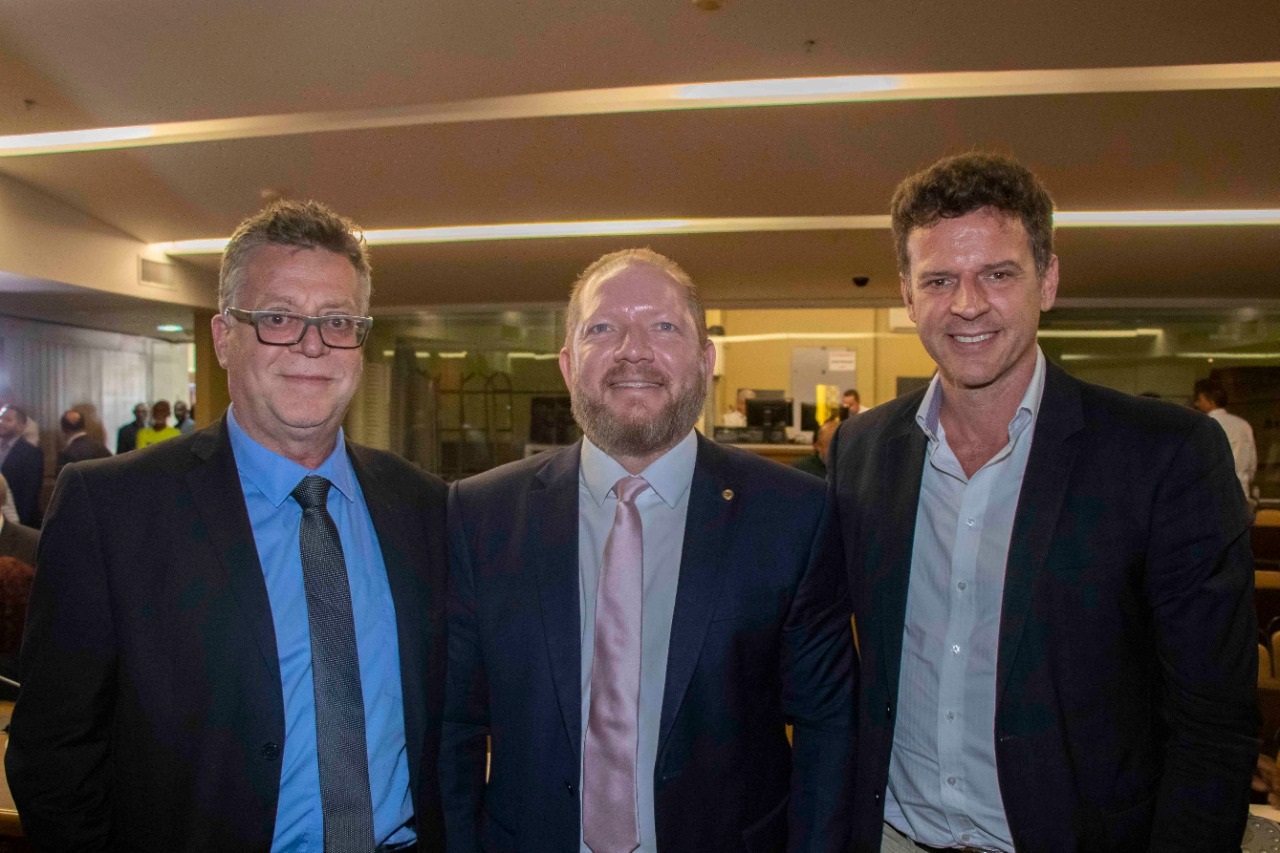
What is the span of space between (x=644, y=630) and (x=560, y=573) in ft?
0.63

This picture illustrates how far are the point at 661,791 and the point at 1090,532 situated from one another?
0.92m

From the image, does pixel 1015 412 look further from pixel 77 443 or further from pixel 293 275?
pixel 77 443

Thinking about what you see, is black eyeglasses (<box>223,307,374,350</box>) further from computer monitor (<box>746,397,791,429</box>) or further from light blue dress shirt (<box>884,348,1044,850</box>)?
computer monitor (<box>746,397,791,429</box>)

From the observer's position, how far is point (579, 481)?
1.78 m

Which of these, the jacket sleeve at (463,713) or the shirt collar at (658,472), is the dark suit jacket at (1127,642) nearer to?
the shirt collar at (658,472)

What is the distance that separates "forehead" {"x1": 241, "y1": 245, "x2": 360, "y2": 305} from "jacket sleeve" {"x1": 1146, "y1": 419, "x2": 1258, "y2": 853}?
5.28ft

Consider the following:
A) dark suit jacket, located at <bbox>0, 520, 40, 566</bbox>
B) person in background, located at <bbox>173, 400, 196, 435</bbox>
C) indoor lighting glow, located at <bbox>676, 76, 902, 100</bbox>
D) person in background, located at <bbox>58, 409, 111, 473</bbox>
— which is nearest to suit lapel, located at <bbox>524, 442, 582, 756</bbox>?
dark suit jacket, located at <bbox>0, 520, 40, 566</bbox>

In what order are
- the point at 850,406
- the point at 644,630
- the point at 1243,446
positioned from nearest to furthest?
the point at 644,630 → the point at 1243,446 → the point at 850,406

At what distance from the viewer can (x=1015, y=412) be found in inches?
69.6

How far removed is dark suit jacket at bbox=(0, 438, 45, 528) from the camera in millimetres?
7223

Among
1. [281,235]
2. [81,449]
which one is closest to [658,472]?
[281,235]

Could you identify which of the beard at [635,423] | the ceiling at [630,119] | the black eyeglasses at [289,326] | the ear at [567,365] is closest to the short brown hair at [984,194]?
the beard at [635,423]

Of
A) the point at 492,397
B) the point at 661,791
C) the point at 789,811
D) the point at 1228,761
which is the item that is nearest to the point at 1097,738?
the point at 1228,761

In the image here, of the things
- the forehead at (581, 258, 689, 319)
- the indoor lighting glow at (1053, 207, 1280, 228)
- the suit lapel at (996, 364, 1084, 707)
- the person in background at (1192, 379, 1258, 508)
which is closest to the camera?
the suit lapel at (996, 364, 1084, 707)
